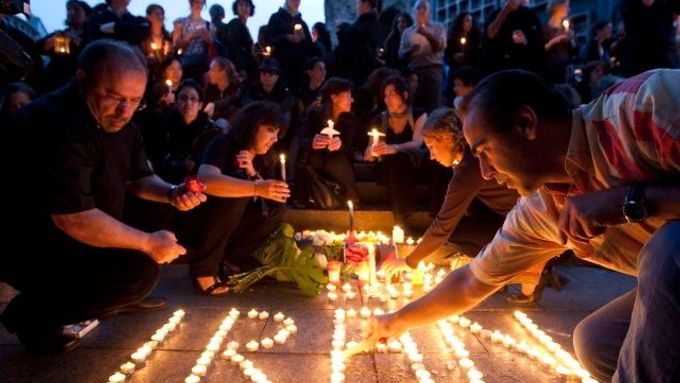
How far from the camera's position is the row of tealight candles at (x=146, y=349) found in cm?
264

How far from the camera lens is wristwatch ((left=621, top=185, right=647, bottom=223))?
1.48 metres

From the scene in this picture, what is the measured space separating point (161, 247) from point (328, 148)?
346cm

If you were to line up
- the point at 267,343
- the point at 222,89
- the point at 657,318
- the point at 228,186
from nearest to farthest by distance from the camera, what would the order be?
the point at 657,318 → the point at 267,343 → the point at 228,186 → the point at 222,89

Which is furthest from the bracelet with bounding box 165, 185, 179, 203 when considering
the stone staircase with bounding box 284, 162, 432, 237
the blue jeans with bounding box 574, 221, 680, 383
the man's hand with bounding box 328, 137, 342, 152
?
the man's hand with bounding box 328, 137, 342, 152

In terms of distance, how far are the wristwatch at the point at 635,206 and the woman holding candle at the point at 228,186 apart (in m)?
2.71

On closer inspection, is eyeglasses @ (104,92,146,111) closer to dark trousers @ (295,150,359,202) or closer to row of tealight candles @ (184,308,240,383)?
row of tealight candles @ (184,308,240,383)

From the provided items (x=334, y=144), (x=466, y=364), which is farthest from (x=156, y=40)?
(x=466, y=364)

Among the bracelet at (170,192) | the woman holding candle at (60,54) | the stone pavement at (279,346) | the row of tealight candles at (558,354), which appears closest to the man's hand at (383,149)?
the stone pavement at (279,346)

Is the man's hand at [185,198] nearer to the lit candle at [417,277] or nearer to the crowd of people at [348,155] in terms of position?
the crowd of people at [348,155]

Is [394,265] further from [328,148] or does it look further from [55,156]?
[328,148]

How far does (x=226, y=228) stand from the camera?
4145 millimetres

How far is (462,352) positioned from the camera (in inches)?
114

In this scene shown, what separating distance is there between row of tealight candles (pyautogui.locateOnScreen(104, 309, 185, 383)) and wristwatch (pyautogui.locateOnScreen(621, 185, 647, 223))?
7.46 ft

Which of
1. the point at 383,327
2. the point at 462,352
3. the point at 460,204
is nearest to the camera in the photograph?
the point at 383,327
